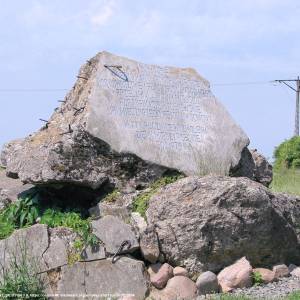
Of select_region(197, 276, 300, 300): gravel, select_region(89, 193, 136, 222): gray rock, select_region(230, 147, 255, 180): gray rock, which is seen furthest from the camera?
select_region(230, 147, 255, 180): gray rock

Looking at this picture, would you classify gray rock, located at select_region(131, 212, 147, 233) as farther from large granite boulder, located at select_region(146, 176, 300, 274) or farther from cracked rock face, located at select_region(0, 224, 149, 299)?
cracked rock face, located at select_region(0, 224, 149, 299)

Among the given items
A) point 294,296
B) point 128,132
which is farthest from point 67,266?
point 294,296

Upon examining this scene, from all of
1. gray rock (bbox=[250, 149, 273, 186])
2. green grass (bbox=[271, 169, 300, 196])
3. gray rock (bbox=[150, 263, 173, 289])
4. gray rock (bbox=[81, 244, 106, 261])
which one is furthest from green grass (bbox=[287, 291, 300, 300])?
green grass (bbox=[271, 169, 300, 196])

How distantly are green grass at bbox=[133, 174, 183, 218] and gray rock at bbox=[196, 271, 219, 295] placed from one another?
97 centimetres

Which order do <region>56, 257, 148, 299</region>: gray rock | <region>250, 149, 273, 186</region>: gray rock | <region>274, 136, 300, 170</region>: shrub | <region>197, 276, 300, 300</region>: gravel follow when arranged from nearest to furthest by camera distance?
<region>197, 276, 300, 300</region>: gravel, <region>56, 257, 148, 299</region>: gray rock, <region>250, 149, 273, 186</region>: gray rock, <region>274, 136, 300, 170</region>: shrub

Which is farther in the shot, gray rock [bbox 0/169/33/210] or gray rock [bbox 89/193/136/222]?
gray rock [bbox 0/169/33/210]

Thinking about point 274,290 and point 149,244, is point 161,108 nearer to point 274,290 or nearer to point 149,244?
point 149,244

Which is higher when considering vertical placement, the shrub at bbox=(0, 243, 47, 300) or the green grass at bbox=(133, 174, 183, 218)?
the green grass at bbox=(133, 174, 183, 218)

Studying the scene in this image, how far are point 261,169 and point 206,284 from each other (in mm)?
2753

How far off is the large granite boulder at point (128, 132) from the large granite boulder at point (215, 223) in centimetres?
70

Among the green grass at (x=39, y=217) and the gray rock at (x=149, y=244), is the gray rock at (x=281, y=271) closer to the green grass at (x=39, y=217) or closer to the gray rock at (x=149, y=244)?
the gray rock at (x=149, y=244)

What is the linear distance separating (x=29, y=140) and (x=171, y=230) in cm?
208

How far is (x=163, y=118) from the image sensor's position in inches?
348

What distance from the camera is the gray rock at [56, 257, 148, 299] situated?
23.3ft
